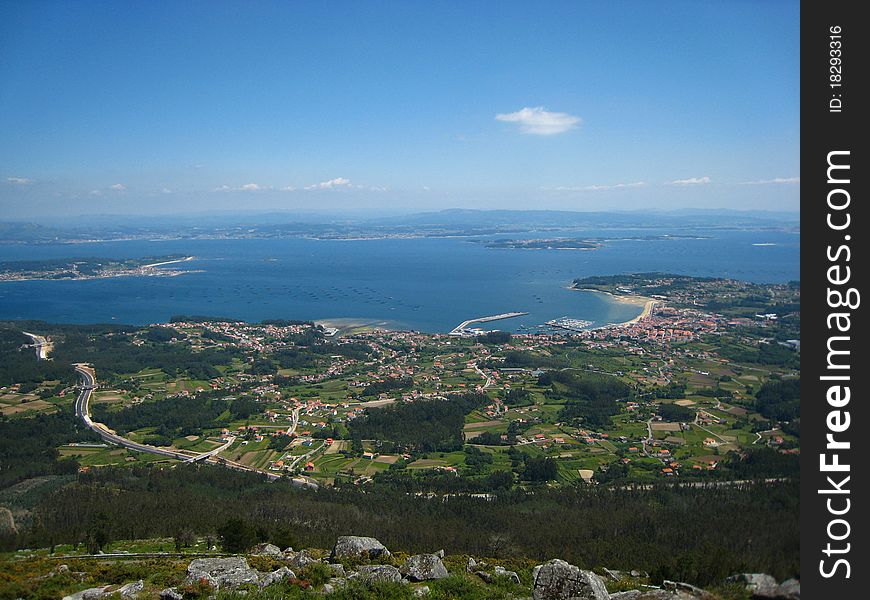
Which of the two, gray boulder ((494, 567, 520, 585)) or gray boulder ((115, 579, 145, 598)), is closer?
gray boulder ((115, 579, 145, 598))

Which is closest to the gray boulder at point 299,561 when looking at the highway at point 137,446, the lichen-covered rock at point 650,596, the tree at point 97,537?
the lichen-covered rock at point 650,596

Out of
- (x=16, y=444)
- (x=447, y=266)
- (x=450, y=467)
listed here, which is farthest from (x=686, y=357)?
(x=447, y=266)

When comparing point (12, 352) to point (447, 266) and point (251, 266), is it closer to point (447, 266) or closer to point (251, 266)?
point (251, 266)

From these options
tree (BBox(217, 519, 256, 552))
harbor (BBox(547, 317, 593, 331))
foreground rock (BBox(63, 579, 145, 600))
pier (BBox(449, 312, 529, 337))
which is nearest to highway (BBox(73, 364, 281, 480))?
tree (BBox(217, 519, 256, 552))

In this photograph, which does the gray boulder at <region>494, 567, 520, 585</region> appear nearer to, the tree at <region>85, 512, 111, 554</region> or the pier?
the tree at <region>85, 512, 111, 554</region>

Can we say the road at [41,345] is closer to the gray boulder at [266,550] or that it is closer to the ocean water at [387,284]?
the ocean water at [387,284]

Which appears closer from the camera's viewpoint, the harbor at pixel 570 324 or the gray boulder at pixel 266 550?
the gray boulder at pixel 266 550
